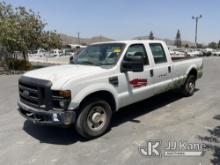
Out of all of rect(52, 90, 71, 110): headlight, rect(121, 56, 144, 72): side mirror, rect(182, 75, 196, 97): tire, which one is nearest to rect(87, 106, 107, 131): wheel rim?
rect(52, 90, 71, 110): headlight

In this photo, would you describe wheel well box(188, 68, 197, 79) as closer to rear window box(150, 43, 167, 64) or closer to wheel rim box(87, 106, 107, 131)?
rear window box(150, 43, 167, 64)

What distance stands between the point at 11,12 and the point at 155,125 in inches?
673

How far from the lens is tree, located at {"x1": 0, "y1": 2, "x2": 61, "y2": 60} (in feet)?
54.2

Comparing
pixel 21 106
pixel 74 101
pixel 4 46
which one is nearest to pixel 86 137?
pixel 74 101

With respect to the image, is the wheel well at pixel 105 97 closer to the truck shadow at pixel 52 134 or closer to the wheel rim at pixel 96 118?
the wheel rim at pixel 96 118

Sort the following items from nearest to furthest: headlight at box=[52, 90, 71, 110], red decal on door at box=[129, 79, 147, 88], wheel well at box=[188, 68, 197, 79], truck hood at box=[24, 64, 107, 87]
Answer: headlight at box=[52, 90, 71, 110] < truck hood at box=[24, 64, 107, 87] < red decal on door at box=[129, 79, 147, 88] < wheel well at box=[188, 68, 197, 79]

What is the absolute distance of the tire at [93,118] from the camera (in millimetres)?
4363

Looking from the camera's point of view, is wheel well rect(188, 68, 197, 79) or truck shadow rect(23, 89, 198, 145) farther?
wheel well rect(188, 68, 197, 79)

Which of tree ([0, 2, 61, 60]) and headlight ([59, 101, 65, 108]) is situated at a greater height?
tree ([0, 2, 61, 60])

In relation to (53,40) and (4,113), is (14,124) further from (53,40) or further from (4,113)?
(53,40)

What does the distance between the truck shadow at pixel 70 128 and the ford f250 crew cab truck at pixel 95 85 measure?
0.48 metres

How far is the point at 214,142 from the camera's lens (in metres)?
4.33

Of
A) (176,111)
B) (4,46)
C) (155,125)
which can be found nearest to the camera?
(155,125)

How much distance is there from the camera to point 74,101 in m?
4.12
